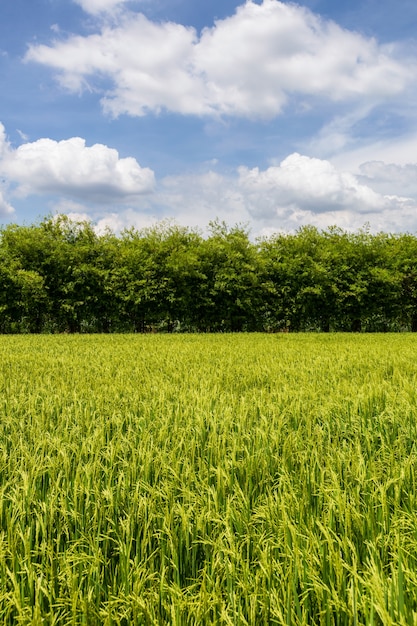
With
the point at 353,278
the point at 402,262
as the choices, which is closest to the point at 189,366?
the point at 353,278

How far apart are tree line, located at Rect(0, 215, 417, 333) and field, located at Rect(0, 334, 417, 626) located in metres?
34.6

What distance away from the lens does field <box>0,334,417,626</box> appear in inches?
69.2

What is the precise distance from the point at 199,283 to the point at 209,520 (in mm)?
38486

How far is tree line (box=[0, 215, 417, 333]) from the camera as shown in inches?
1553

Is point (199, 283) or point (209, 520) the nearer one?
point (209, 520)

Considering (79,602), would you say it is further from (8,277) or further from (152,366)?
(8,277)

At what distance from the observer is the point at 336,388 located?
6.74 m

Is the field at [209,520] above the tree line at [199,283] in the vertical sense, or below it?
below

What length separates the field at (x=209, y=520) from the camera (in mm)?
1758

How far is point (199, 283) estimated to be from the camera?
40.7m

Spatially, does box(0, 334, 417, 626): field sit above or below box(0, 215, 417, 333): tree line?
below

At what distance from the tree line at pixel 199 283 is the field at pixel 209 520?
3461 centimetres

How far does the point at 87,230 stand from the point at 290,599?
44486 millimetres

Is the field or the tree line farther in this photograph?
A: the tree line
